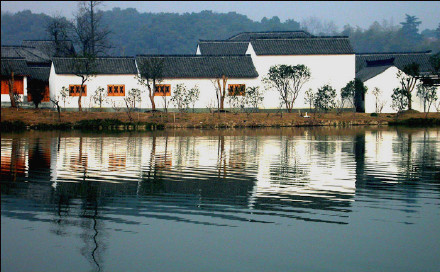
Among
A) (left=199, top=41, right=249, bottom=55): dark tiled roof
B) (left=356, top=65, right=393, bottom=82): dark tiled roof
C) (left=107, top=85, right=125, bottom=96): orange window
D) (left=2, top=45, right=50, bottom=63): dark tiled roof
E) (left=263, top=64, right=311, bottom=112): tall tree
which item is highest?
(left=199, top=41, right=249, bottom=55): dark tiled roof

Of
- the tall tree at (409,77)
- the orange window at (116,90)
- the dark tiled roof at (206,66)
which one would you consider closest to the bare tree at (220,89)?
the dark tiled roof at (206,66)

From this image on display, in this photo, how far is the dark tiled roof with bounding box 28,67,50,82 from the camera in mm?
43750

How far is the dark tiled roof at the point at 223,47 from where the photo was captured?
174 ft

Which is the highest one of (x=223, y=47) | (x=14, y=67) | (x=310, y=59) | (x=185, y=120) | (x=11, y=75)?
(x=223, y=47)

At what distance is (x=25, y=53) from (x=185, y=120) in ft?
64.5

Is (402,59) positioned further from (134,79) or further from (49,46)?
(49,46)

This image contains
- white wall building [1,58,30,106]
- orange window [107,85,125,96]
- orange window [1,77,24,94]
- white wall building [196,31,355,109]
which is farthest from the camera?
white wall building [196,31,355,109]

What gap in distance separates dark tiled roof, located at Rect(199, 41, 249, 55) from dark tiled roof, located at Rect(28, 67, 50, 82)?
13.5m

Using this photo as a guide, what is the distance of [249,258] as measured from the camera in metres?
8.06

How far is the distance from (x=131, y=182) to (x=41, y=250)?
17.6 ft

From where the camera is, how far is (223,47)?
5394 centimetres

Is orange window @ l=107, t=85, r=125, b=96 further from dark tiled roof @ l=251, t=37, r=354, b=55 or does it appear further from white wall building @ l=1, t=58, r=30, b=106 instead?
dark tiled roof @ l=251, t=37, r=354, b=55

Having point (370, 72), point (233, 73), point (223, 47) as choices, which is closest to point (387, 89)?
point (370, 72)

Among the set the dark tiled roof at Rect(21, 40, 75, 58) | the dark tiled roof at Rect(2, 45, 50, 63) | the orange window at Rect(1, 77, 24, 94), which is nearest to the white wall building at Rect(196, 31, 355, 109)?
the orange window at Rect(1, 77, 24, 94)
